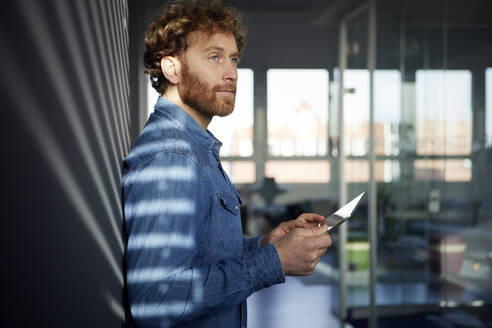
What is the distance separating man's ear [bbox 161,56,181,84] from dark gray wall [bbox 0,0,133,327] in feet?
1.17

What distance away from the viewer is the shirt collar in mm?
1099

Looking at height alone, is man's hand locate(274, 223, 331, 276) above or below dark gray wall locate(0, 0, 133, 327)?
below

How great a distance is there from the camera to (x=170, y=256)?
0.83 metres

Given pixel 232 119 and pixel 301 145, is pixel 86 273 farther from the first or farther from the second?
pixel 301 145

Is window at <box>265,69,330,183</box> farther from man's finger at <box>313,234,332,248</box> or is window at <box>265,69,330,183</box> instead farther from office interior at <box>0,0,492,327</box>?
man's finger at <box>313,234,332,248</box>

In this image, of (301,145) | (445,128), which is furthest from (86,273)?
(301,145)

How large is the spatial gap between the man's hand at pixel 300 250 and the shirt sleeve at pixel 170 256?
0.26 ft

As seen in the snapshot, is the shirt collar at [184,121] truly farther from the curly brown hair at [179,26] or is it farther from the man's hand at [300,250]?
the man's hand at [300,250]

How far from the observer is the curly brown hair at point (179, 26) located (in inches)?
45.3

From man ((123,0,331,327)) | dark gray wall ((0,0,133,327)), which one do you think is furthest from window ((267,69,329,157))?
Answer: dark gray wall ((0,0,133,327))

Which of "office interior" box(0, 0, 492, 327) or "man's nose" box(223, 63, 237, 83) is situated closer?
"office interior" box(0, 0, 492, 327)

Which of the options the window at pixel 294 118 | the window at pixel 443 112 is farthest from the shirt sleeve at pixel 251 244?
the window at pixel 294 118

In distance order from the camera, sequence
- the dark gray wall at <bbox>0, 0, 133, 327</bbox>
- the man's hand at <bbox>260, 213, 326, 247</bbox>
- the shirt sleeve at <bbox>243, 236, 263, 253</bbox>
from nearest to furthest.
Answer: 1. the dark gray wall at <bbox>0, 0, 133, 327</bbox>
2. the man's hand at <bbox>260, 213, 326, 247</bbox>
3. the shirt sleeve at <bbox>243, 236, 263, 253</bbox>

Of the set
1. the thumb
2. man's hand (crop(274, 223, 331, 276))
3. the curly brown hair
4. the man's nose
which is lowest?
man's hand (crop(274, 223, 331, 276))
